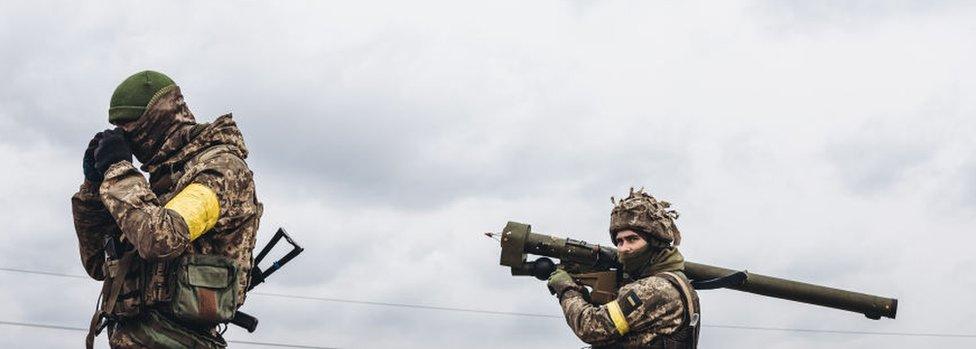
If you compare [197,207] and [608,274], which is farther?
[608,274]

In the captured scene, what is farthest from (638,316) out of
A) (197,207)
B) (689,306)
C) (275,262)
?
(197,207)

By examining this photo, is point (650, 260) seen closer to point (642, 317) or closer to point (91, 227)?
point (642, 317)

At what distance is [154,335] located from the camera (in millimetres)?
6879

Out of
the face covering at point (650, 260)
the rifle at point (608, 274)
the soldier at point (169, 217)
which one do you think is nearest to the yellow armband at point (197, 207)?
the soldier at point (169, 217)

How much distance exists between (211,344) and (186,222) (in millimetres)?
841

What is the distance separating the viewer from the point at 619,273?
9078 mm

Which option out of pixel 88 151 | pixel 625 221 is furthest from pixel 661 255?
pixel 88 151

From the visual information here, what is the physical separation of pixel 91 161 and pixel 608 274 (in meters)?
3.76

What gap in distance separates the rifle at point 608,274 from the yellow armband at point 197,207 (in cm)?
323

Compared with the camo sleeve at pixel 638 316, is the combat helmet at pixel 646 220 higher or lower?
higher

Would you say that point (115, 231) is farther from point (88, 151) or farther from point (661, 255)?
point (661, 255)

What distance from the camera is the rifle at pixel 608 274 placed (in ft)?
30.1

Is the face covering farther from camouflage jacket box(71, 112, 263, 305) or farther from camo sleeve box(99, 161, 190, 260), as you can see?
camo sleeve box(99, 161, 190, 260)

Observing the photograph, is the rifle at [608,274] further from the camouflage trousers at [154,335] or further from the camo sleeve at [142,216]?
the camo sleeve at [142,216]
